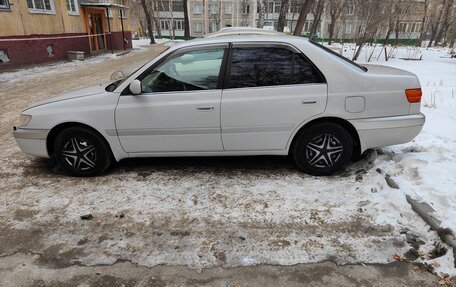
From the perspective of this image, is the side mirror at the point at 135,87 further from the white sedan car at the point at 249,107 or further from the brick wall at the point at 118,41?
the brick wall at the point at 118,41

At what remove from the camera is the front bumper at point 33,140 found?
4246mm

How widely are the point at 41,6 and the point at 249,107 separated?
16611mm

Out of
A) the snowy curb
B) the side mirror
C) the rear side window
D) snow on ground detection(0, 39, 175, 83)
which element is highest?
the rear side window

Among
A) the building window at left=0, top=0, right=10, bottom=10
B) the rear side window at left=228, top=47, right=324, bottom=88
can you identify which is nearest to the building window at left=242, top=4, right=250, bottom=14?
the building window at left=0, top=0, right=10, bottom=10

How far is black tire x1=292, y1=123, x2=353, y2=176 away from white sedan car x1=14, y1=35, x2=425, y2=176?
0.04 feet

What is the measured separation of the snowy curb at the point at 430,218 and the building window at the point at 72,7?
20.3 m

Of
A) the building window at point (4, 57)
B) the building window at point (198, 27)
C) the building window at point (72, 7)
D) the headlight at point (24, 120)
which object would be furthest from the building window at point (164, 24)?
the headlight at point (24, 120)

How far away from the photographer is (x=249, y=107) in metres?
3.95

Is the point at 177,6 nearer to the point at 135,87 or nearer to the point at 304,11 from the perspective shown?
the point at 304,11

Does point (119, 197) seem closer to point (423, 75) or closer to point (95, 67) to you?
point (423, 75)

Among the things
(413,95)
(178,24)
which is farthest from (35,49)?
(178,24)

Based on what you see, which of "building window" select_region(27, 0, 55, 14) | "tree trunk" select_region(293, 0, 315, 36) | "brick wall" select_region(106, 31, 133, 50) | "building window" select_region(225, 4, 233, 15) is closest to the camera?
"tree trunk" select_region(293, 0, 315, 36)

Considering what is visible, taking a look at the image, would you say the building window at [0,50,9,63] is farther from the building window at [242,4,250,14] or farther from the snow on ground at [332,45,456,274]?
the building window at [242,4,250,14]

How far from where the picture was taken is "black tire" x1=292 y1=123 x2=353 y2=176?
4031 mm
